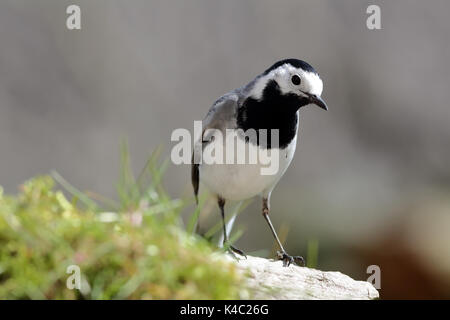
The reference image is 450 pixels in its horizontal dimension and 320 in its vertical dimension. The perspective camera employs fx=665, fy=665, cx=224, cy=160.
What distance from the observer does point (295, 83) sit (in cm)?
357

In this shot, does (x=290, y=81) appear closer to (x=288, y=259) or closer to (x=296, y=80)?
(x=296, y=80)

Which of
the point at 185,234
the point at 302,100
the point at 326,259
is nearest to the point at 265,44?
the point at 326,259

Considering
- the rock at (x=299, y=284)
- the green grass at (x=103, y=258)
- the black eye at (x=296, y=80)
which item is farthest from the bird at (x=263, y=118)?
the green grass at (x=103, y=258)

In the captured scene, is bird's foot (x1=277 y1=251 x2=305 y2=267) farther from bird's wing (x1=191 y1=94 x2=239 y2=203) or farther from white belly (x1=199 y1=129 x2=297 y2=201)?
bird's wing (x1=191 y1=94 x2=239 y2=203)

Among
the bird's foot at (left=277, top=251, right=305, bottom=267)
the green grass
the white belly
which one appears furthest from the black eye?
the green grass

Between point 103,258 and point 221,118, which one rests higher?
point 221,118

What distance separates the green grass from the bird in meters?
1.53

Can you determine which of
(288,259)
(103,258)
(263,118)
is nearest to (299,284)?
(103,258)

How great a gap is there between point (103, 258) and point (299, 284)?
3.18ft

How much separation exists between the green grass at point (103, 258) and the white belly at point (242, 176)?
1.62 meters

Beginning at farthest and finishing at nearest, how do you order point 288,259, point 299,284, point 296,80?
1. point 288,259
2. point 296,80
3. point 299,284

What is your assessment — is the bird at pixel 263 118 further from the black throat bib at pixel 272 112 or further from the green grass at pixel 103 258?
the green grass at pixel 103 258

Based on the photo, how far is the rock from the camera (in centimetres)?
214

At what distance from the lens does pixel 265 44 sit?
7.06 metres
